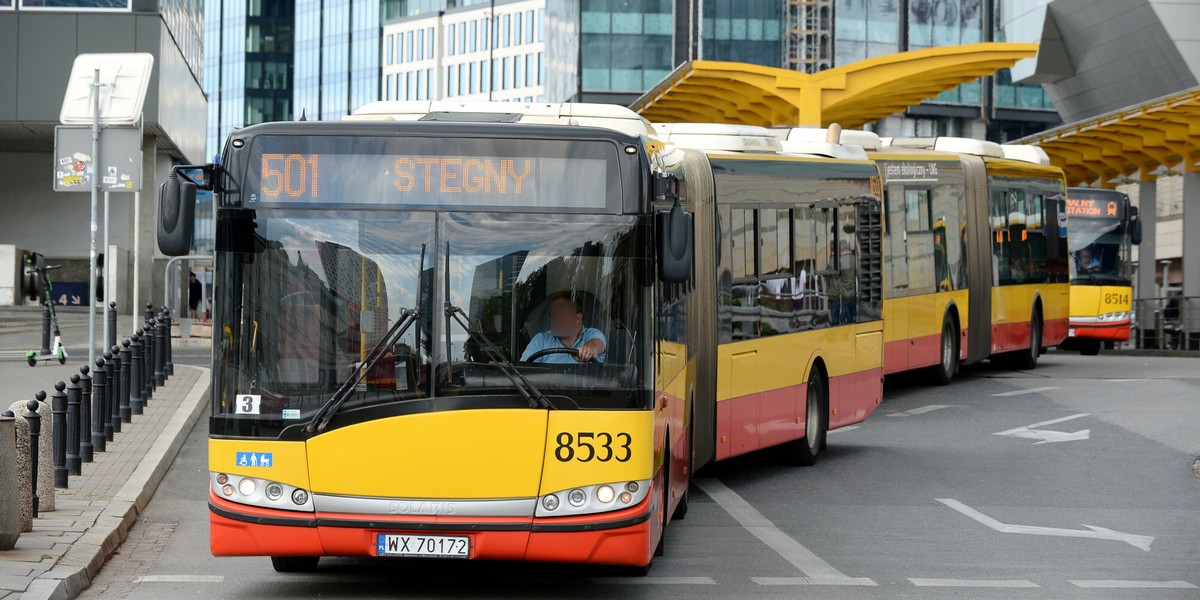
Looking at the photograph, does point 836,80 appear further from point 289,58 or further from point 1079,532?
point 289,58

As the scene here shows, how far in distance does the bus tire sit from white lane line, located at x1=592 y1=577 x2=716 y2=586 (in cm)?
1780

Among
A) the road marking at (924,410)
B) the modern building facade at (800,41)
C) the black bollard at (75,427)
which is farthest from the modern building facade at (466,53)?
the black bollard at (75,427)

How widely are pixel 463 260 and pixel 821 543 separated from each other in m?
3.84

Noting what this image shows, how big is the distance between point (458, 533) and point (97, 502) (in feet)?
13.5

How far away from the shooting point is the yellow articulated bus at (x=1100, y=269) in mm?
32969

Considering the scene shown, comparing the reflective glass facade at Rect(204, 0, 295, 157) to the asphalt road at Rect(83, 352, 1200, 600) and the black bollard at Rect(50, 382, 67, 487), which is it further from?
the black bollard at Rect(50, 382, 67, 487)

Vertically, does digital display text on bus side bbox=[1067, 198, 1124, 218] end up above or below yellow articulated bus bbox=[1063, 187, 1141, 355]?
above


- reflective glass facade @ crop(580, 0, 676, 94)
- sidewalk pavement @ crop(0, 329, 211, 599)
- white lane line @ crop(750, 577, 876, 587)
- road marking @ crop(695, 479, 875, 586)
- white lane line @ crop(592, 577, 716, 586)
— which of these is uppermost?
reflective glass facade @ crop(580, 0, 676, 94)

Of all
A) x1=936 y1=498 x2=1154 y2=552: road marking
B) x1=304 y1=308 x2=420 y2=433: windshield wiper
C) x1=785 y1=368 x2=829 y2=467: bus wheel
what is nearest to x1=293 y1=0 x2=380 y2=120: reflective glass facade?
x1=785 y1=368 x2=829 y2=467: bus wheel

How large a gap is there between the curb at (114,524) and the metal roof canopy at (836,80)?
16.5 meters

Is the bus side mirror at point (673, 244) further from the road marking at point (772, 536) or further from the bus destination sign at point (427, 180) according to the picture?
the road marking at point (772, 536)

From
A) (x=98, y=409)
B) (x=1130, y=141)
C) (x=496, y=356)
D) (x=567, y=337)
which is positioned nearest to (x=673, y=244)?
(x=567, y=337)

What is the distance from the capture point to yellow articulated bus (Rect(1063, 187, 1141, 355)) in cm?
3297

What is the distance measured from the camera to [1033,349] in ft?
87.7
